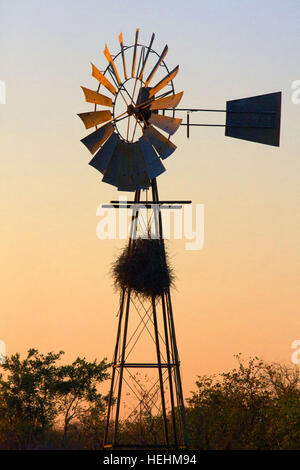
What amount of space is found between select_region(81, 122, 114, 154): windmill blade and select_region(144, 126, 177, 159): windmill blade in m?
0.85

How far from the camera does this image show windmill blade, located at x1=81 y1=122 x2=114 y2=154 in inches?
850

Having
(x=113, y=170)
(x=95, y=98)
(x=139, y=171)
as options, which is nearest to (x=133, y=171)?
(x=139, y=171)

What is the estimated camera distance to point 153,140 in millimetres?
21250

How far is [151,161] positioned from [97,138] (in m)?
1.34

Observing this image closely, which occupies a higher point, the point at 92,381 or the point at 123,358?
the point at 92,381

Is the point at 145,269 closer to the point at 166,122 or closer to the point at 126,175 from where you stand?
the point at 126,175

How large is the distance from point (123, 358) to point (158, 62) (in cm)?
616

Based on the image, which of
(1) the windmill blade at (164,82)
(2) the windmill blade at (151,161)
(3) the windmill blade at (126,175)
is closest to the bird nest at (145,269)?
(3) the windmill blade at (126,175)

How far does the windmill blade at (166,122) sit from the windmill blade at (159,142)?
0.89ft

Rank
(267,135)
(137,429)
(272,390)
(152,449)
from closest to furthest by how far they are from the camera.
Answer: (152,449) → (267,135) → (137,429) → (272,390)

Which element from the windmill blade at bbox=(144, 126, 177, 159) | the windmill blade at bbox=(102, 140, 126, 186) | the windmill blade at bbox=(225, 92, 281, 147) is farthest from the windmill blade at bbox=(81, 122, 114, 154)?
the windmill blade at bbox=(225, 92, 281, 147)

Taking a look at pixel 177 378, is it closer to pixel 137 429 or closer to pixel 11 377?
pixel 137 429

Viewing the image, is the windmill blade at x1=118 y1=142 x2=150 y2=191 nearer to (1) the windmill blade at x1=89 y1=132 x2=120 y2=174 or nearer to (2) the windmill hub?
(1) the windmill blade at x1=89 y1=132 x2=120 y2=174
